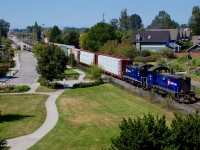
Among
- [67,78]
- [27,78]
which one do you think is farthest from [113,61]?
[27,78]

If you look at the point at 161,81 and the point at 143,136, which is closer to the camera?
the point at 143,136

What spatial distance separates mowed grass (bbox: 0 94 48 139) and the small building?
7067cm

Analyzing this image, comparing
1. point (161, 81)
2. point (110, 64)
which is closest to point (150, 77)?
point (161, 81)

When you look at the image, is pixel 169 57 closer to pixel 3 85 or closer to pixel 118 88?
pixel 118 88

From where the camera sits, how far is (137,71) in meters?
48.4

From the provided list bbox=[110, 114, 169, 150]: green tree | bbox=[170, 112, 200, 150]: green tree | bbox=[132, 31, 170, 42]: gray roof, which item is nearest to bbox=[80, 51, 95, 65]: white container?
bbox=[132, 31, 170, 42]: gray roof

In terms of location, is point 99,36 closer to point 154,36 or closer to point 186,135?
point 154,36

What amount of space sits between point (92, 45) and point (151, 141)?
89.1 metres

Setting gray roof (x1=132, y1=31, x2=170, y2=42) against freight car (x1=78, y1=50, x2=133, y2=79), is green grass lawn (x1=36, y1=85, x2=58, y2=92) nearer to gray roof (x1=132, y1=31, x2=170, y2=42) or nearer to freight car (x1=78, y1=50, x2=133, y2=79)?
freight car (x1=78, y1=50, x2=133, y2=79)

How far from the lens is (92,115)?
34.1 meters

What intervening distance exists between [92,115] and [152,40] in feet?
262

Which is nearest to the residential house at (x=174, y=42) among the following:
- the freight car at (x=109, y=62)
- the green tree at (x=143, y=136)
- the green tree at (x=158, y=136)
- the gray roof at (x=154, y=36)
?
the gray roof at (x=154, y=36)

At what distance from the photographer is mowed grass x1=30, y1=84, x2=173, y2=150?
25.8 m

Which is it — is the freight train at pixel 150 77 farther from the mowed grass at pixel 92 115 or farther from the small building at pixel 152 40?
the small building at pixel 152 40
